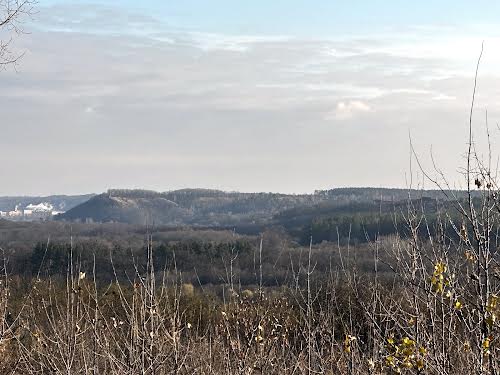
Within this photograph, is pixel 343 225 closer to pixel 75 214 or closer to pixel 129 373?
pixel 129 373

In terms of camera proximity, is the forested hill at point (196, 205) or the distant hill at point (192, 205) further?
the distant hill at point (192, 205)

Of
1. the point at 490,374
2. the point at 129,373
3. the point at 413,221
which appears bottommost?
the point at 129,373

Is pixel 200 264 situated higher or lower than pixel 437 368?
lower

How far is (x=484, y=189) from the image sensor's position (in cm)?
506

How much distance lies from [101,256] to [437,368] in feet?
142

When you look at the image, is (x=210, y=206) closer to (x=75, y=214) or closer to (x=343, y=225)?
(x=75, y=214)

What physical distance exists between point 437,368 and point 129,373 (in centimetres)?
362

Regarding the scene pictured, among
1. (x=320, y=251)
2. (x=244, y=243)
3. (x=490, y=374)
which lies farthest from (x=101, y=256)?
(x=490, y=374)

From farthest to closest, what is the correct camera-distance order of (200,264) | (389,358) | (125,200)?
(125,200), (200,264), (389,358)

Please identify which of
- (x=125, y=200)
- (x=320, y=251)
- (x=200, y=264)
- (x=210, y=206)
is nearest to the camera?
(x=320, y=251)

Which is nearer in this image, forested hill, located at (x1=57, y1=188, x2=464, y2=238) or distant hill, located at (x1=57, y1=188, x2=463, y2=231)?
forested hill, located at (x1=57, y1=188, x2=464, y2=238)

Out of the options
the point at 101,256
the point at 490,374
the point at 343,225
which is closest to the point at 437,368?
the point at 490,374

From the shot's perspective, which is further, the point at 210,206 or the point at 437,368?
the point at 210,206

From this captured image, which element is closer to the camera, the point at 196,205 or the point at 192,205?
the point at 192,205
